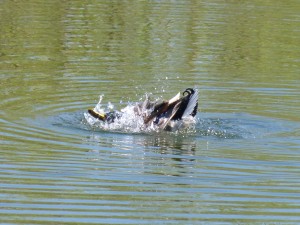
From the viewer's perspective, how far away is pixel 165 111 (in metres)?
13.3

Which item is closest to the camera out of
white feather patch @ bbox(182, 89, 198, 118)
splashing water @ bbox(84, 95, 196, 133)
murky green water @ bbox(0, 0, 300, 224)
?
murky green water @ bbox(0, 0, 300, 224)

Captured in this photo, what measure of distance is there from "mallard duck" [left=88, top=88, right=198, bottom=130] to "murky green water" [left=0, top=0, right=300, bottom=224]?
0.68 ft

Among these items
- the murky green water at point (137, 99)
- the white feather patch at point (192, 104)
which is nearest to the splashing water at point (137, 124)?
the murky green water at point (137, 99)

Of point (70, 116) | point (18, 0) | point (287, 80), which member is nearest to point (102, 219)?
point (70, 116)

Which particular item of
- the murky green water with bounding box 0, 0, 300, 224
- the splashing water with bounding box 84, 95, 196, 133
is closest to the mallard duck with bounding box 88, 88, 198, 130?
the splashing water with bounding box 84, 95, 196, 133

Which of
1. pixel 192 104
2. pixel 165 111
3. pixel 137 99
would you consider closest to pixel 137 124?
pixel 165 111

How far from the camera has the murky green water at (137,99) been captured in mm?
9648

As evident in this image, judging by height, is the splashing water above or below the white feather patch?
below

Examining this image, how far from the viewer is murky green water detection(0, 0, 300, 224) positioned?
965cm

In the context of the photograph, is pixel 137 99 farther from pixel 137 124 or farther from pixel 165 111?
pixel 165 111

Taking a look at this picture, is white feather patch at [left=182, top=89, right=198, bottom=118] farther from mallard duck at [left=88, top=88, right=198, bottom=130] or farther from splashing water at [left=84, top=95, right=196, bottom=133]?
splashing water at [left=84, top=95, right=196, bottom=133]

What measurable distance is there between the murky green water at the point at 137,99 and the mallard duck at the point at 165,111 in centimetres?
21

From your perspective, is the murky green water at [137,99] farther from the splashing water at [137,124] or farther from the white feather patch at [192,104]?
the white feather patch at [192,104]

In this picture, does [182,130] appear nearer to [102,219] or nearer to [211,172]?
[211,172]
